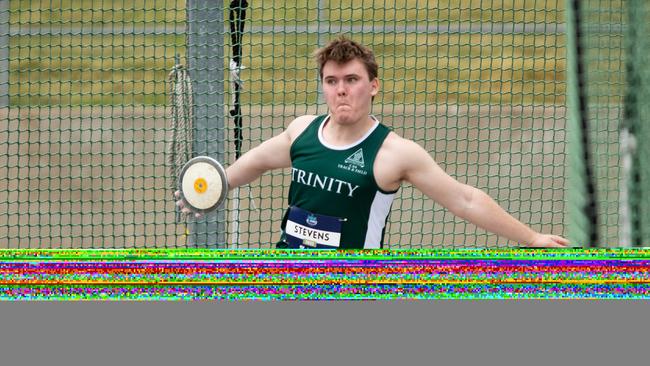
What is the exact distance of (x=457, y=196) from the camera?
177 inches

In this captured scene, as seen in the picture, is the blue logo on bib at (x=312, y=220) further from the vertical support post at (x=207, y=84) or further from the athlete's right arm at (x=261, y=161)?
the vertical support post at (x=207, y=84)

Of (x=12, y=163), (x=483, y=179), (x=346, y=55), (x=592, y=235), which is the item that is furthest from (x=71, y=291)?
(x=12, y=163)

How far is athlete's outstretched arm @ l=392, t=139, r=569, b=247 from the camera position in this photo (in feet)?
14.7

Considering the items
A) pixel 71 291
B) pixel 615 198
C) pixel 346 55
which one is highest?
pixel 346 55

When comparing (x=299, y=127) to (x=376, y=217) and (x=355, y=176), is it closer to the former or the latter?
(x=355, y=176)

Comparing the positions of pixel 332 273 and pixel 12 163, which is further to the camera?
pixel 12 163

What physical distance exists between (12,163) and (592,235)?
19.9ft

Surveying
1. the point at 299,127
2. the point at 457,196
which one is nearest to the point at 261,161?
the point at 299,127

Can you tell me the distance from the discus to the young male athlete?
8 cm

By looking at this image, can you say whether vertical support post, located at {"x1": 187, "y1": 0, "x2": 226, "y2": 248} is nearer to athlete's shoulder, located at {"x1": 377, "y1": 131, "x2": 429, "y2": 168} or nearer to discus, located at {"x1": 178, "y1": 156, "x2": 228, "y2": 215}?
discus, located at {"x1": 178, "y1": 156, "x2": 228, "y2": 215}

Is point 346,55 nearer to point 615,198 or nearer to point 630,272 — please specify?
point 630,272

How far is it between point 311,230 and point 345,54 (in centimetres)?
70

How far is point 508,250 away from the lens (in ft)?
14.3

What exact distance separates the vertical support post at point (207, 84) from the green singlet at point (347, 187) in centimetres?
78
